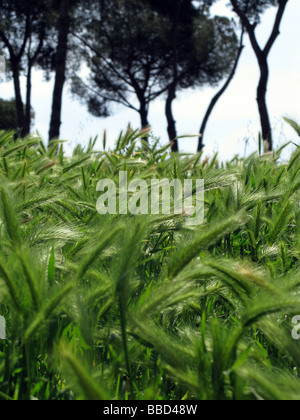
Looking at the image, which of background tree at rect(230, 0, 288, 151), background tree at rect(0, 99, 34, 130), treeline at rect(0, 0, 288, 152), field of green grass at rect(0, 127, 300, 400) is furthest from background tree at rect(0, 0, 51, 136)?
field of green grass at rect(0, 127, 300, 400)

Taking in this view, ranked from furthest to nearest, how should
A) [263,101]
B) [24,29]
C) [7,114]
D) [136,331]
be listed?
1. [7,114]
2. [24,29]
3. [263,101]
4. [136,331]

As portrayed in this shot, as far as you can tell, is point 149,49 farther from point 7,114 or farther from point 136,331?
point 136,331

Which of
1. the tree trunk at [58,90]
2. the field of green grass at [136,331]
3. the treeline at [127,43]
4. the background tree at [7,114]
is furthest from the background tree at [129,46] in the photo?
the field of green grass at [136,331]

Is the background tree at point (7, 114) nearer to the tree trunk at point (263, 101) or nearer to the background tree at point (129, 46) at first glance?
the background tree at point (129, 46)

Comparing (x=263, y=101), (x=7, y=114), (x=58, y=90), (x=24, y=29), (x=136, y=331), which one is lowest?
(x=136, y=331)

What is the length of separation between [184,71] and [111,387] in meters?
22.7

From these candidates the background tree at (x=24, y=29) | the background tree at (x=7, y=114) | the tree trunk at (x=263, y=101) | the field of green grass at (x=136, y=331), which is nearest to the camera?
the field of green grass at (x=136, y=331)

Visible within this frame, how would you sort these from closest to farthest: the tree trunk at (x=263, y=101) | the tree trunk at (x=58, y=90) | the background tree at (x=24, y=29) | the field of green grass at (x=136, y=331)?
the field of green grass at (x=136, y=331)
the tree trunk at (x=58, y=90)
the tree trunk at (x=263, y=101)
the background tree at (x=24, y=29)

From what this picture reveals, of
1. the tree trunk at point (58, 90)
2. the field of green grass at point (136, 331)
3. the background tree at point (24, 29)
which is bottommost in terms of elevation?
the field of green grass at point (136, 331)

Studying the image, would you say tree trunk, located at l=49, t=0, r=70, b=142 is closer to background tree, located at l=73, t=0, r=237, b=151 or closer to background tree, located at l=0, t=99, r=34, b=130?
background tree, located at l=73, t=0, r=237, b=151

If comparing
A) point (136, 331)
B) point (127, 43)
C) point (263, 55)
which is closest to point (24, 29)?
point (127, 43)

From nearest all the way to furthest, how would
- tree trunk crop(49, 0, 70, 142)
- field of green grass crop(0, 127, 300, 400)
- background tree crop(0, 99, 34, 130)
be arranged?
field of green grass crop(0, 127, 300, 400)
tree trunk crop(49, 0, 70, 142)
background tree crop(0, 99, 34, 130)

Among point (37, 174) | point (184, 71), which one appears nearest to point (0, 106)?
point (184, 71)
